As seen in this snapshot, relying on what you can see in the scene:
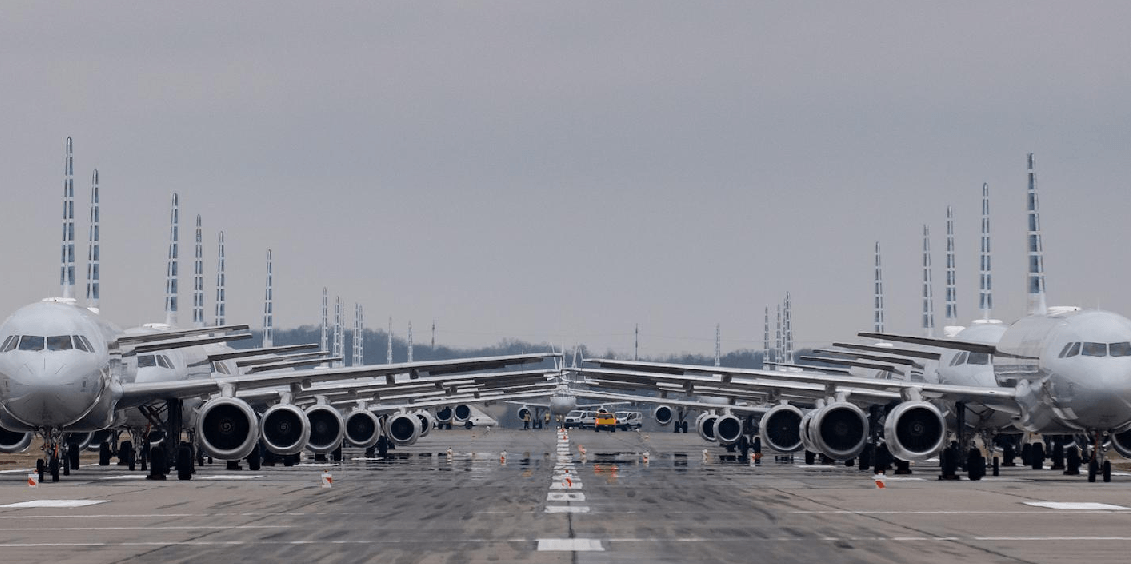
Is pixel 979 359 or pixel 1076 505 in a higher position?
pixel 979 359

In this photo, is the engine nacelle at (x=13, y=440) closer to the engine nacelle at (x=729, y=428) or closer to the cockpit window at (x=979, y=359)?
the cockpit window at (x=979, y=359)

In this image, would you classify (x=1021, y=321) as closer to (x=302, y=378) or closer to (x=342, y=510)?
(x=302, y=378)

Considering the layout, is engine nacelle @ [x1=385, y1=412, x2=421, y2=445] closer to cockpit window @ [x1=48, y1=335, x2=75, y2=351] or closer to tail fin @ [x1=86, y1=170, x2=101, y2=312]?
tail fin @ [x1=86, y1=170, x2=101, y2=312]

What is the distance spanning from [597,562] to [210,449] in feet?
85.3

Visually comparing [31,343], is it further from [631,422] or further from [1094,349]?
[631,422]

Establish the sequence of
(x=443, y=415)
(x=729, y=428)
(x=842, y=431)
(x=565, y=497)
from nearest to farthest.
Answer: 1. (x=565, y=497)
2. (x=842, y=431)
3. (x=729, y=428)
4. (x=443, y=415)

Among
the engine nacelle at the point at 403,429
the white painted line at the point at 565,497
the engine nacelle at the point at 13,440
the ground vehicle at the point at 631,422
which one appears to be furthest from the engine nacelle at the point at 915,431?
the ground vehicle at the point at 631,422

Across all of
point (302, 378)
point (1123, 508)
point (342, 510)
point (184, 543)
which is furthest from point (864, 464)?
point (184, 543)

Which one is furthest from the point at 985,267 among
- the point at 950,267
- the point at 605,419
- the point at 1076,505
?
the point at 605,419

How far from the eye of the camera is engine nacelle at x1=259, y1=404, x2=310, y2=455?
48.0m

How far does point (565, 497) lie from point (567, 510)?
4578mm

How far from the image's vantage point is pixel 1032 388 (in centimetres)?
4462

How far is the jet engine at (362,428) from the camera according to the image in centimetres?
7131

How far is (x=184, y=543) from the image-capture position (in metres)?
21.5
